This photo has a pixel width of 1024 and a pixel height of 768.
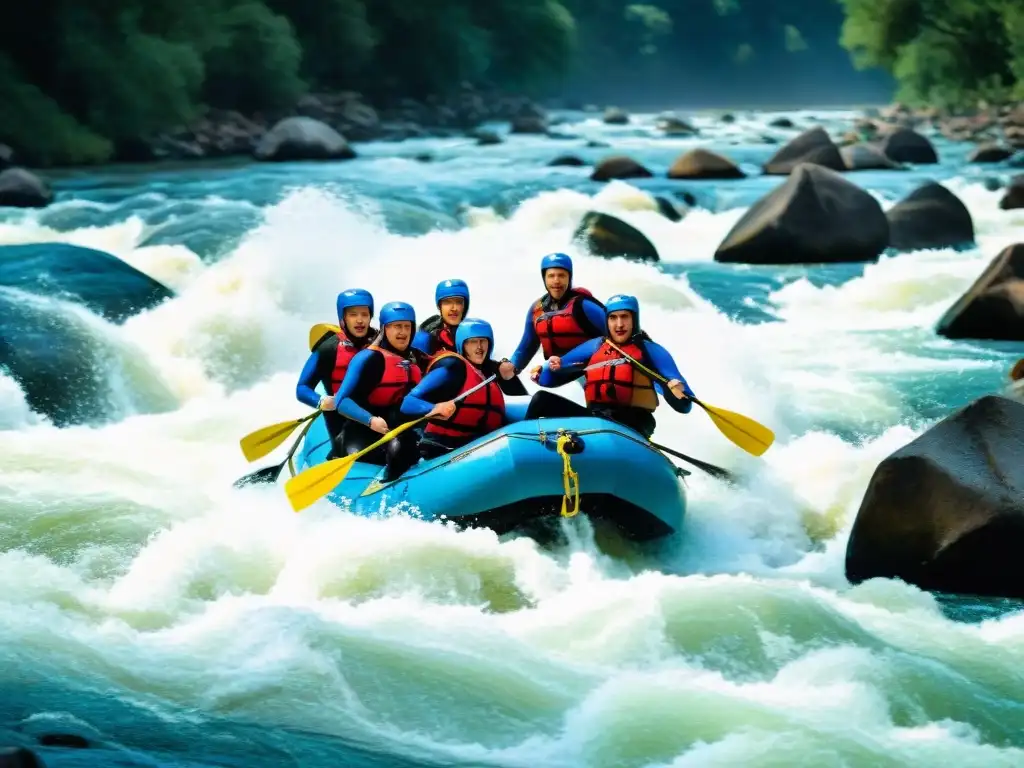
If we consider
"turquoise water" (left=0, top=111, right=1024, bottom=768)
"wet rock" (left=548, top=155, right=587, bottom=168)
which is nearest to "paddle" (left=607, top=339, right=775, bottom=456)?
"turquoise water" (left=0, top=111, right=1024, bottom=768)

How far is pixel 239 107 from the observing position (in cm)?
3094

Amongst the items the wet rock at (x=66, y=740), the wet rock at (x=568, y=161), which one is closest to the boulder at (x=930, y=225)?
the wet rock at (x=568, y=161)

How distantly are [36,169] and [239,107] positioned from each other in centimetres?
862

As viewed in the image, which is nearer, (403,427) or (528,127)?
(403,427)

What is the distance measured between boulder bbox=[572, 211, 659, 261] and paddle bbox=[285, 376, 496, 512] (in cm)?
803

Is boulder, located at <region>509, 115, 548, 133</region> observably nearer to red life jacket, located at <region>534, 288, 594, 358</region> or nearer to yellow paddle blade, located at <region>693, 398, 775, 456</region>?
red life jacket, located at <region>534, 288, 594, 358</region>

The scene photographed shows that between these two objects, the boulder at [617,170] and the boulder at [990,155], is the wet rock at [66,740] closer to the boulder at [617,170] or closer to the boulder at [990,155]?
the boulder at [617,170]

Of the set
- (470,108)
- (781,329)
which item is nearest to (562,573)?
(781,329)

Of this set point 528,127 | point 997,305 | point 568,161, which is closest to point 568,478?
point 997,305

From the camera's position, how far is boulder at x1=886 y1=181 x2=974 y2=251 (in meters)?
15.2

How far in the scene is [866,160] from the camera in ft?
76.3

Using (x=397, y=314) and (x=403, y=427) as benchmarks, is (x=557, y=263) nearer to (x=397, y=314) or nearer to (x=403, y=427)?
(x=397, y=314)

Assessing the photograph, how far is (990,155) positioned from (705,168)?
6.08 meters

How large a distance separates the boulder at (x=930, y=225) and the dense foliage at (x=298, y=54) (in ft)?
47.2
